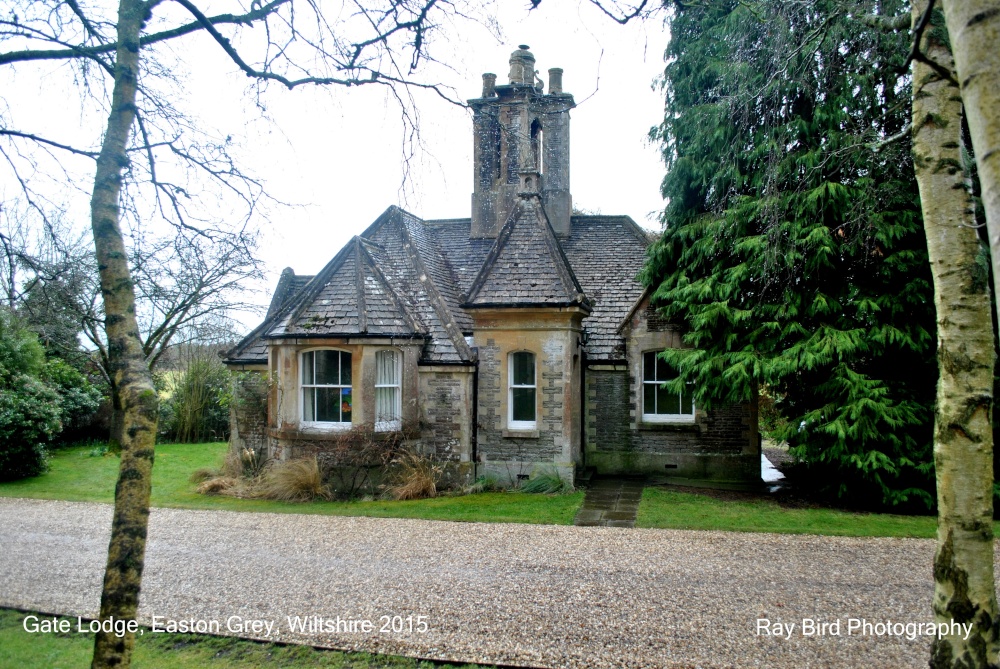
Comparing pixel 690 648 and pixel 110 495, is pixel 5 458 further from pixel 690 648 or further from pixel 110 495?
pixel 690 648

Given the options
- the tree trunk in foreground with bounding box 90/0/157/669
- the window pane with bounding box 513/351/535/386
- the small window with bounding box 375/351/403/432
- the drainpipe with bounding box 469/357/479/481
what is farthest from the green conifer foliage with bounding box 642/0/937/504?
the tree trunk in foreground with bounding box 90/0/157/669

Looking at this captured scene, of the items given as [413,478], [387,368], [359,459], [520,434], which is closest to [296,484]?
[359,459]

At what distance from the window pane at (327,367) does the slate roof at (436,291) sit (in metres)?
0.67

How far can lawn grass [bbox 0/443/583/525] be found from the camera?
11.9 m

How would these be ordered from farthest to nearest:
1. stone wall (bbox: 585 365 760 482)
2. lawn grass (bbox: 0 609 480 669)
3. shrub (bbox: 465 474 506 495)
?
stone wall (bbox: 585 365 760 482) → shrub (bbox: 465 474 506 495) → lawn grass (bbox: 0 609 480 669)

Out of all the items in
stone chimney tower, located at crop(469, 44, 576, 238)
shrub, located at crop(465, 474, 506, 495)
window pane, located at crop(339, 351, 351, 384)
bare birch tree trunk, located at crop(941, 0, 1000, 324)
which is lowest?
shrub, located at crop(465, 474, 506, 495)

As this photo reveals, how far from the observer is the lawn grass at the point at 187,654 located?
6.10 m

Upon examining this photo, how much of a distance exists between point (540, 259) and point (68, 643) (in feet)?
35.6

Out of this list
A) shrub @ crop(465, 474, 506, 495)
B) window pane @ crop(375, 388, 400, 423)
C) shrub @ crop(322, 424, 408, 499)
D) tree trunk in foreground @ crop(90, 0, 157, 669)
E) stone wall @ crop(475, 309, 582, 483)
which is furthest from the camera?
window pane @ crop(375, 388, 400, 423)

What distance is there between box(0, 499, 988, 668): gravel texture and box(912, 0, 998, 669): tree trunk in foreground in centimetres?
193

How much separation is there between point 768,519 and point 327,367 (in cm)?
919

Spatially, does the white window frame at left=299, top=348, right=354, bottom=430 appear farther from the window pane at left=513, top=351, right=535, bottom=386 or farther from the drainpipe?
the window pane at left=513, top=351, right=535, bottom=386

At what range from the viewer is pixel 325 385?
570 inches

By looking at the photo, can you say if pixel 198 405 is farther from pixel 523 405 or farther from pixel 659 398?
pixel 659 398
